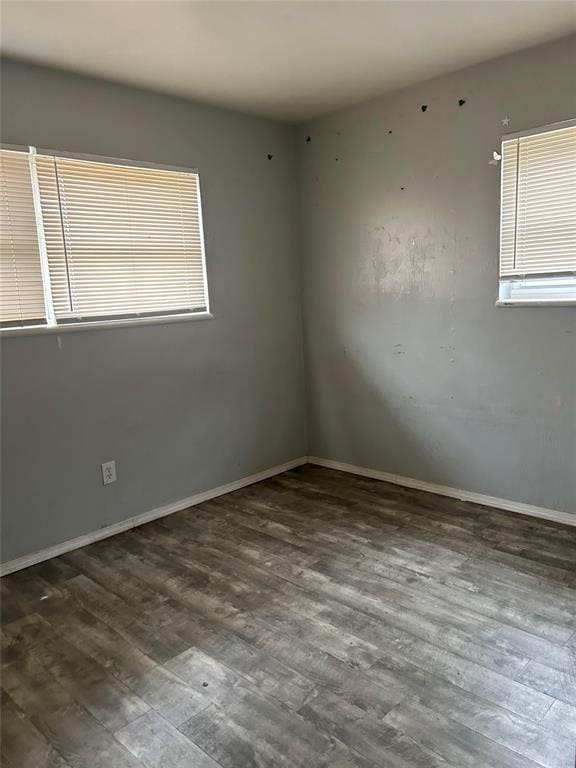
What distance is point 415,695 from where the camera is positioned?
5.78 ft

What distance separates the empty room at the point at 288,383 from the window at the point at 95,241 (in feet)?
0.05

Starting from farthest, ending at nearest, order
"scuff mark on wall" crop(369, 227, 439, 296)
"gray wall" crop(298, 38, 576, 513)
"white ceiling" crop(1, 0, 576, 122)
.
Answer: "scuff mark on wall" crop(369, 227, 439, 296)
"gray wall" crop(298, 38, 576, 513)
"white ceiling" crop(1, 0, 576, 122)

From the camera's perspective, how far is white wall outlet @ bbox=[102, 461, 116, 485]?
301 cm

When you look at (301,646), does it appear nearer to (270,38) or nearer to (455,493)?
(455,493)

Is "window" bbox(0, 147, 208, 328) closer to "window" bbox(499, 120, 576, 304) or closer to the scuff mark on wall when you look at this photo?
the scuff mark on wall

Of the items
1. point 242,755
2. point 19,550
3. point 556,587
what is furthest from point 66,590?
point 556,587

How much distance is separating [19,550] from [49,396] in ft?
2.52

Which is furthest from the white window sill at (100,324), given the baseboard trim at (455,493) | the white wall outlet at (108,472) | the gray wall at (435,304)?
the baseboard trim at (455,493)

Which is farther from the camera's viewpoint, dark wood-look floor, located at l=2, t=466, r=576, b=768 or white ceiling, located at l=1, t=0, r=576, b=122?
white ceiling, located at l=1, t=0, r=576, b=122

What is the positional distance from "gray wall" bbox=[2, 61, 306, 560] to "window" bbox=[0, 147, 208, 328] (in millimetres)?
94

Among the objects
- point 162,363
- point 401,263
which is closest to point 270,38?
point 401,263

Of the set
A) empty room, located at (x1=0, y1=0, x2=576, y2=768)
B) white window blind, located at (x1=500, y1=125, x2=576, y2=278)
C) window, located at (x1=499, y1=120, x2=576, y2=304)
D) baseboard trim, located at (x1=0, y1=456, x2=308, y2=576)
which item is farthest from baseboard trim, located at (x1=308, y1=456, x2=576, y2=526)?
white window blind, located at (x1=500, y1=125, x2=576, y2=278)

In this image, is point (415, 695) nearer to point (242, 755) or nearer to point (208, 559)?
point (242, 755)

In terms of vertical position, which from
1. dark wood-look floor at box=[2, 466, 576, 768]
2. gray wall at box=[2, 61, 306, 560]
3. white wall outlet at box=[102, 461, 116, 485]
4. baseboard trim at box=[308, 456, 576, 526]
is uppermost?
gray wall at box=[2, 61, 306, 560]
